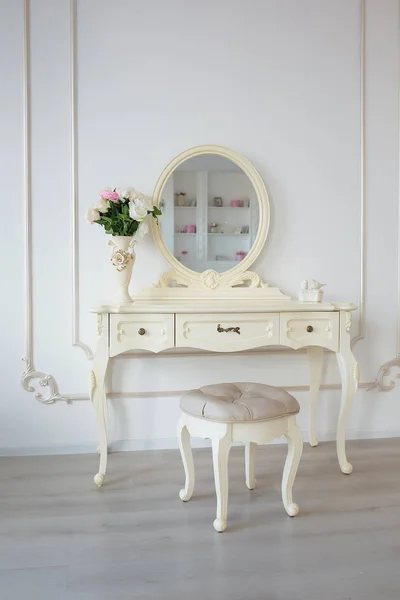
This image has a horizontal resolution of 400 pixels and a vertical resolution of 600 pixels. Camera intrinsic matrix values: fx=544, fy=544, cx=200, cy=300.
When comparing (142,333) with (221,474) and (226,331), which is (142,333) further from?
(221,474)

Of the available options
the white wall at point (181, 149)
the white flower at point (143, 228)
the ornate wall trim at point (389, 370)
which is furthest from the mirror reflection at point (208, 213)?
the ornate wall trim at point (389, 370)

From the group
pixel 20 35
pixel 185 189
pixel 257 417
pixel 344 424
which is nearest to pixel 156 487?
pixel 257 417

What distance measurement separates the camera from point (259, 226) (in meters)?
3.11

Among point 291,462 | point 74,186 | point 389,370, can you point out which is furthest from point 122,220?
point 389,370

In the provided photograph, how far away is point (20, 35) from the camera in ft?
9.64

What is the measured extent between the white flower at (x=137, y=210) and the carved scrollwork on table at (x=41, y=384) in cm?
102

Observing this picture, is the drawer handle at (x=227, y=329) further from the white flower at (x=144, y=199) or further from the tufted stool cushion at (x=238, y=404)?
the white flower at (x=144, y=199)

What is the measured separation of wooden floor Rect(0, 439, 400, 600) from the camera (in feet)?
5.58

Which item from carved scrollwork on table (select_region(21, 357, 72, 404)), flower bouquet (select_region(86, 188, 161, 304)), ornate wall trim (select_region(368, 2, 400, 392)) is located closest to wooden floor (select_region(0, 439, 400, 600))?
carved scrollwork on table (select_region(21, 357, 72, 404))

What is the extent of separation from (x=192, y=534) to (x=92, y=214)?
60.6 inches

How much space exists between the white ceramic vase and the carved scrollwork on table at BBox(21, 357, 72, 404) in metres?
0.64

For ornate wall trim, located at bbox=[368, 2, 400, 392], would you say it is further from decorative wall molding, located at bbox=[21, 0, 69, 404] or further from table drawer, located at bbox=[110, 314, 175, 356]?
decorative wall molding, located at bbox=[21, 0, 69, 404]

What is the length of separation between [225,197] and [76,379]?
4.33 ft

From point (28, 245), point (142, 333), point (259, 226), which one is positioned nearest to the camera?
point (142, 333)
